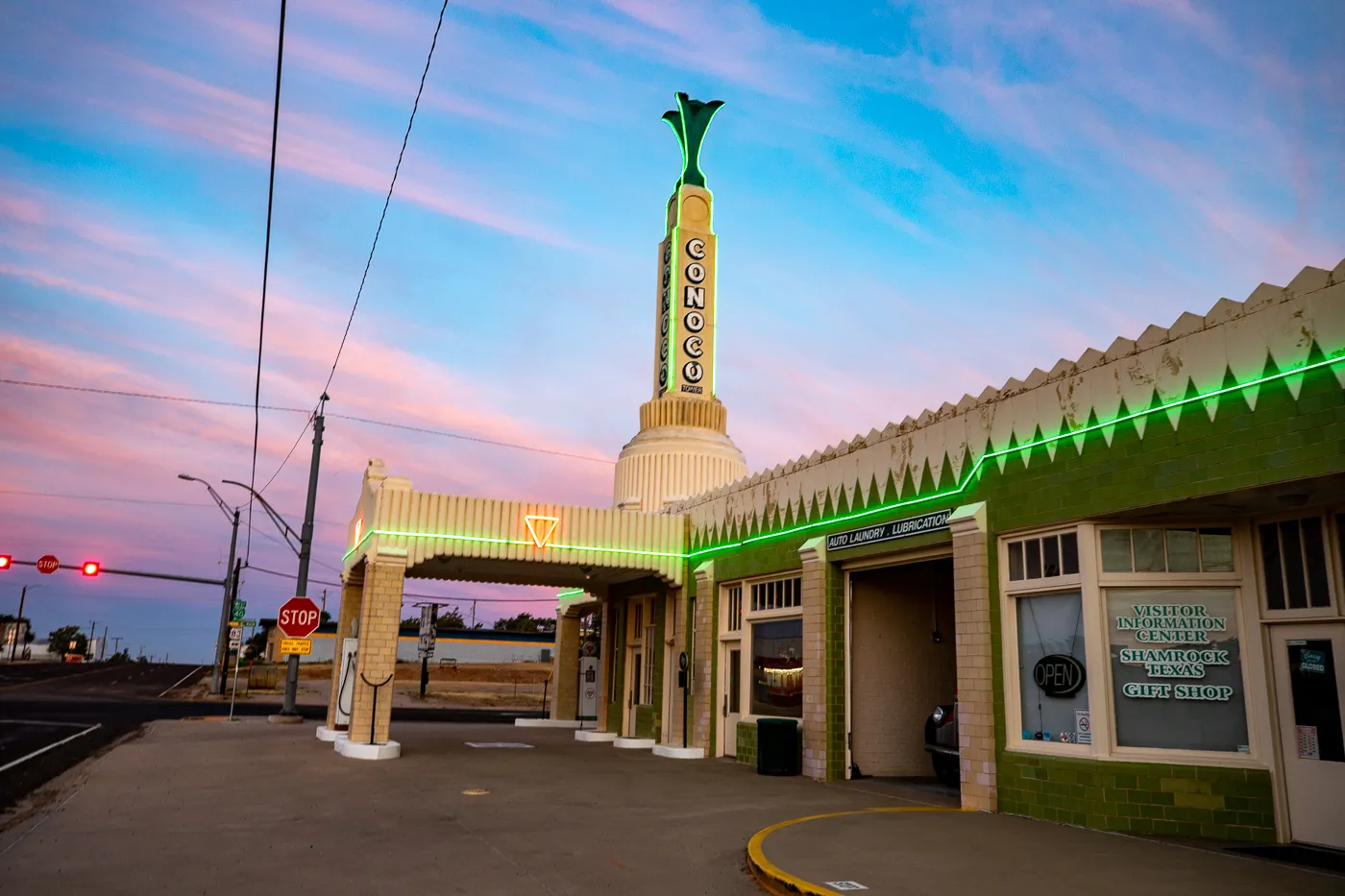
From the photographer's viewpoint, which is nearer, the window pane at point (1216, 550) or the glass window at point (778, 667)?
the window pane at point (1216, 550)

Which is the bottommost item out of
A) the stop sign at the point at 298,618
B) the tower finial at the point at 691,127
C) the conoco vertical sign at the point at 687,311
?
the stop sign at the point at 298,618

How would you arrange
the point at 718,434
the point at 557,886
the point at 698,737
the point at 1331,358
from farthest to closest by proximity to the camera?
the point at 718,434, the point at 698,737, the point at 1331,358, the point at 557,886

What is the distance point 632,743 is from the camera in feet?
71.9

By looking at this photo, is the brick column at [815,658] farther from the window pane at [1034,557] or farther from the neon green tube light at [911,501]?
the window pane at [1034,557]

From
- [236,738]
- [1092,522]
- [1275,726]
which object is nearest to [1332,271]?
[1092,522]

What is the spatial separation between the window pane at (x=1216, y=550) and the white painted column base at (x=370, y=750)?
45.8 feet

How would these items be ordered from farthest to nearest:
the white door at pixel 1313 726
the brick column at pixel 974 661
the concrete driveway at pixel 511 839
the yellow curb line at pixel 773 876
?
the brick column at pixel 974 661, the white door at pixel 1313 726, the concrete driveway at pixel 511 839, the yellow curb line at pixel 773 876

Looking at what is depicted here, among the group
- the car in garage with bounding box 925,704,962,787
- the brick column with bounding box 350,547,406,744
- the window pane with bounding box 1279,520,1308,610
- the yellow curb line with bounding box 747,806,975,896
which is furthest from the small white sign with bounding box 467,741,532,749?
the window pane with bounding box 1279,520,1308,610

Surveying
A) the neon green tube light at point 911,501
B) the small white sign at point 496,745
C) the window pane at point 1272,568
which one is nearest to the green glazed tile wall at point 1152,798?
the window pane at point 1272,568

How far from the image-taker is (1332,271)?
927 cm

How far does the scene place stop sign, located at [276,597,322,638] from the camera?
75.9 feet

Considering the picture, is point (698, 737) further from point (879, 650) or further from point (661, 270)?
point (661, 270)

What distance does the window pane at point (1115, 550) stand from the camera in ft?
37.7

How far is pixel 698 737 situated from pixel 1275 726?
39.5 ft
